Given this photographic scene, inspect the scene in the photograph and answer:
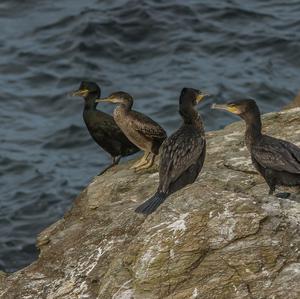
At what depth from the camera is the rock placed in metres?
7.78

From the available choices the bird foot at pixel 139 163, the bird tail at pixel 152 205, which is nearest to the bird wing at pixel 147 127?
the bird foot at pixel 139 163

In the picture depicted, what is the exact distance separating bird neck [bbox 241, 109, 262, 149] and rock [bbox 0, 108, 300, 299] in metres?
1.39

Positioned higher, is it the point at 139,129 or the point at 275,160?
the point at 275,160

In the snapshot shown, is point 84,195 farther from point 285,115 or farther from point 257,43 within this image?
point 257,43

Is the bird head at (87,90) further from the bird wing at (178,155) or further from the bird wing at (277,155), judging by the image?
the bird wing at (277,155)

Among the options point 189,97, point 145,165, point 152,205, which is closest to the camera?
point 152,205

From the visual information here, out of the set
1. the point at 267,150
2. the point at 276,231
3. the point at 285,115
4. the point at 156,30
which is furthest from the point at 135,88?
the point at 276,231

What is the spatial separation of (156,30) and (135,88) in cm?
302

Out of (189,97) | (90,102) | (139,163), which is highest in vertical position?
(189,97)

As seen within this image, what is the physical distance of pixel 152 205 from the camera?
9.09 meters

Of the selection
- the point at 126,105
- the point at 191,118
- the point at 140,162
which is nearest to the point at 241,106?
the point at 191,118

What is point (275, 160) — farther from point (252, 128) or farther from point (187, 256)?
point (187, 256)

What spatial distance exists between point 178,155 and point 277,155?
2.87 ft

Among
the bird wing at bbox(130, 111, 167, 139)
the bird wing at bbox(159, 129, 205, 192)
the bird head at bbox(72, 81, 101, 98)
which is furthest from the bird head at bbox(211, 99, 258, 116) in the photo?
the bird head at bbox(72, 81, 101, 98)
